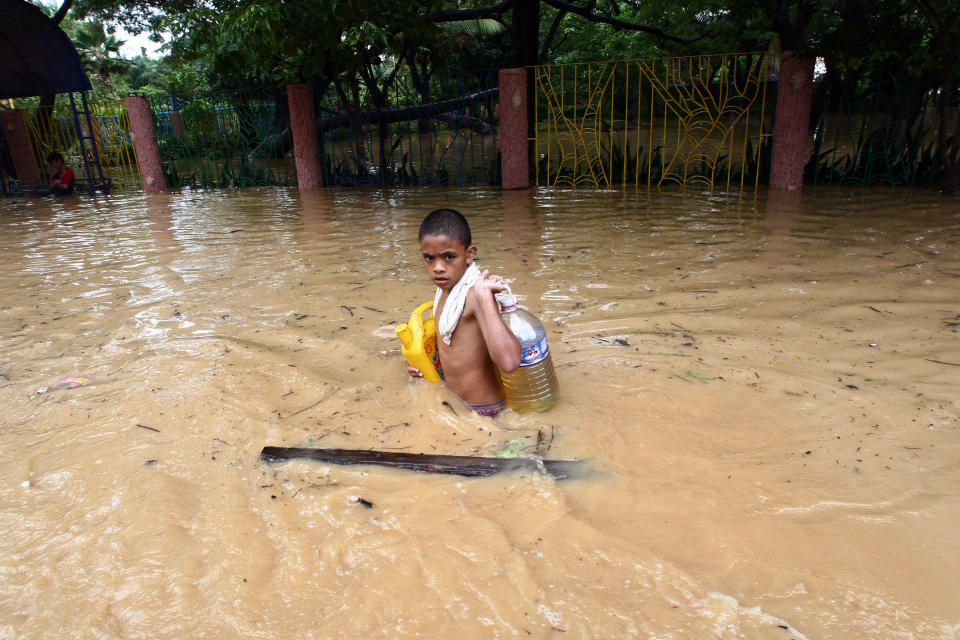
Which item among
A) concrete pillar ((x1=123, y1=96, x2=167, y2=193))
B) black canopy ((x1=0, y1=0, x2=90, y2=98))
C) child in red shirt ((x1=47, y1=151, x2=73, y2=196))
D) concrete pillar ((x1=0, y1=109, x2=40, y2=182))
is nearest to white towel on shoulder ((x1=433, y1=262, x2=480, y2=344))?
concrete pillar ((x1=123, y1=96, x2=167, y2=193))

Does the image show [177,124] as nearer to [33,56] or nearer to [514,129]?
[33,56]

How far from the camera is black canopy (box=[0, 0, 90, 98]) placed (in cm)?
1270

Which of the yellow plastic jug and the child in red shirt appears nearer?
the yellow plastic jug

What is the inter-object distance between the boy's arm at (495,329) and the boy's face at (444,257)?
0.22 meters

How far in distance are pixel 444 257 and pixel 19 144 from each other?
1825 centimetres

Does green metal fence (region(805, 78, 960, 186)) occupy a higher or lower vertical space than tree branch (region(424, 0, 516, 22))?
lower

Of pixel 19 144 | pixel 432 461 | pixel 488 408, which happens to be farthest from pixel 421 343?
pixel 19 144

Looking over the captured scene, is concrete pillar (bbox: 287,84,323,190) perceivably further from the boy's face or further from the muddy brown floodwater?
the boy's face

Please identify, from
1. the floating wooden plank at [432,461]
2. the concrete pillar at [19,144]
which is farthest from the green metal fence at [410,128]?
the floating wooden plank at [432,461]

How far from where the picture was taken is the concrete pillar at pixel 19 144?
15812mm

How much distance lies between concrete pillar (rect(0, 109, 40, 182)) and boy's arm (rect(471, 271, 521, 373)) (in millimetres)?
17578

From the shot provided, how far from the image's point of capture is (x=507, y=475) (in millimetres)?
2412

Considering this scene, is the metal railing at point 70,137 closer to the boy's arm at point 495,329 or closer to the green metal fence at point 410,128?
the green metal fence at point 410,128

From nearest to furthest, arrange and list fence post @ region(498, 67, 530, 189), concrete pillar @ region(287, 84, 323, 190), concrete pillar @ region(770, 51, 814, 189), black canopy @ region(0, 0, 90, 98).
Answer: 1. concrete pillar @ region(770, 51, 814, 189)
2. fence post @ region(498, 67, 530, 189)
3. concrete pillar @ region(287, 84, 323, 190)
4. black canopy @ region(0, 0, 90, 98)
